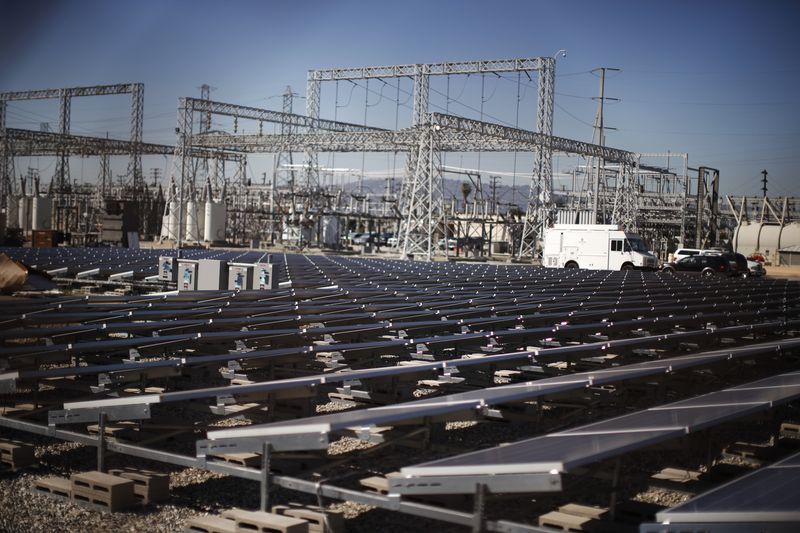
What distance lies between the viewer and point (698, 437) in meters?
8.20

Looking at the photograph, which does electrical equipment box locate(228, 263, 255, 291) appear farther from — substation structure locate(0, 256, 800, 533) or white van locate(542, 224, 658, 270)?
white van locate(542, 224, 658, 270)

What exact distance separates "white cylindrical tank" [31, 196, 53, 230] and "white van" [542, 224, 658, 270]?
126ft

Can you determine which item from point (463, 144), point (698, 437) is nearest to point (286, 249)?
point (463, 144)

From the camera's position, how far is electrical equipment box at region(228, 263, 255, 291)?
18891mm

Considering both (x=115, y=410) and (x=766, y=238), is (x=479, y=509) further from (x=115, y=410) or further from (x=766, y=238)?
(x=766, y=238)

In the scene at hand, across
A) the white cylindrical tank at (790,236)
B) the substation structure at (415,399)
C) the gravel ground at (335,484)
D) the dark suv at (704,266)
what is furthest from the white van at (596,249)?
the gravel ground at (335,484)

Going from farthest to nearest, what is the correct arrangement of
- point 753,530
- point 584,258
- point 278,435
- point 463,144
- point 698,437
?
point 463,144 → point 584,258 → point 698,437 → point 278,435 → point 753,530

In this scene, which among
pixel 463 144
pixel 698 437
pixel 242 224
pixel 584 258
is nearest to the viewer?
pixel 698 437

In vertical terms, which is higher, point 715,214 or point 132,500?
point 715,214

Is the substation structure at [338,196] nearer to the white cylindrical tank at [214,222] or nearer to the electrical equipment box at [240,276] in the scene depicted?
the white cylindrical tank at [214,222]

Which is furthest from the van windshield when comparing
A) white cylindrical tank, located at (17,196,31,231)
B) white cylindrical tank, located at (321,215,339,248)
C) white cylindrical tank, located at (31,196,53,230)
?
white cylindrical tank, located at (17,196,31,231)

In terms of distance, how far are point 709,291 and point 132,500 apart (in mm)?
19179

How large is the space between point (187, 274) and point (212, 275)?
102 cm

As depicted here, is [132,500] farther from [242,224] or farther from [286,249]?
[242,224]
